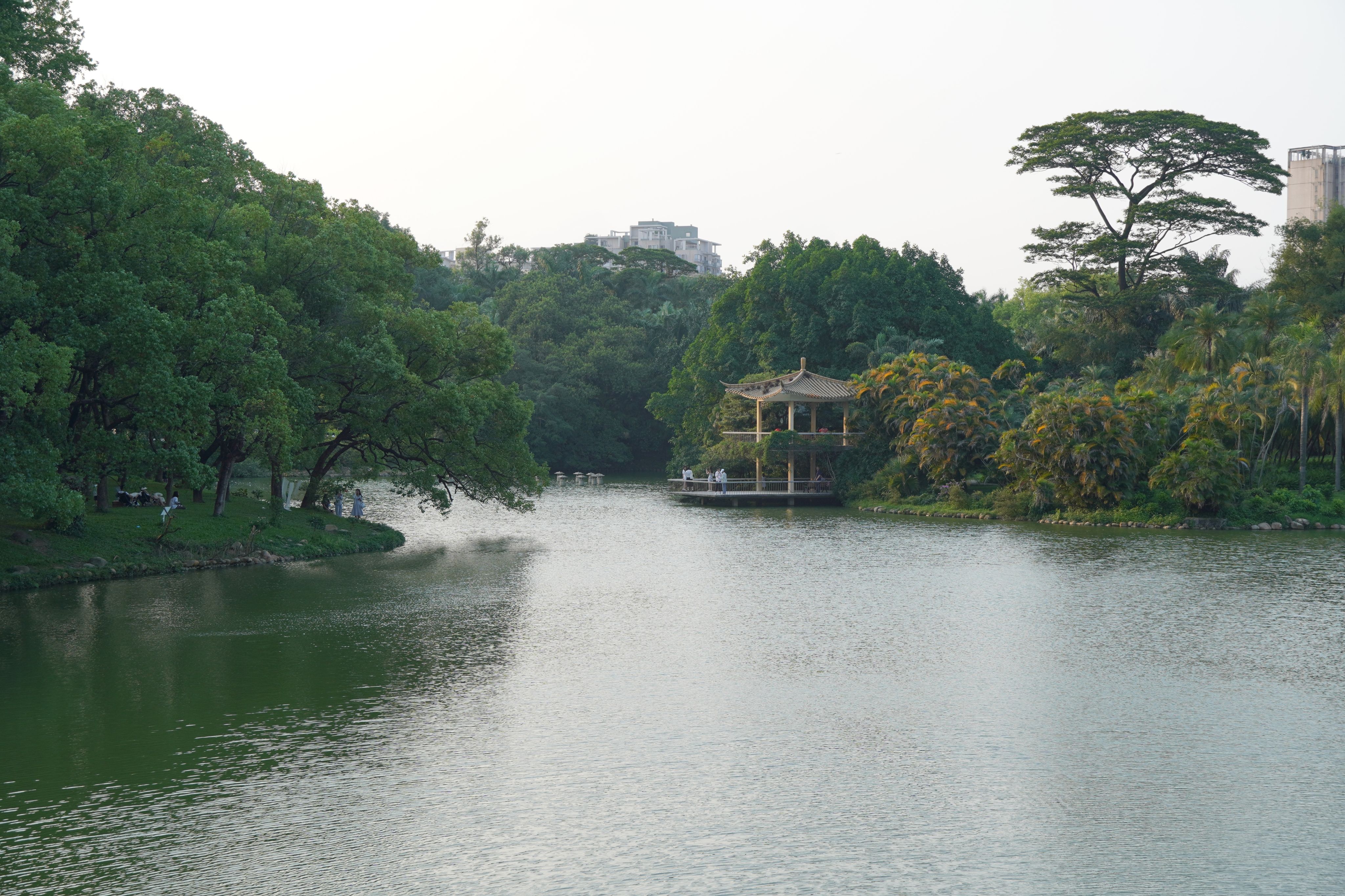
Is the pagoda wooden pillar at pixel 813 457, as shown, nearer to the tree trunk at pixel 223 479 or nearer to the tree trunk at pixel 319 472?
the tree trunk at pixel 319 472

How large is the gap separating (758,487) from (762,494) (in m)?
0.75

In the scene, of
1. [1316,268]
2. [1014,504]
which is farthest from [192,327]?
[1316,268]

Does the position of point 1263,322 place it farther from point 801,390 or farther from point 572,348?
point 572,348

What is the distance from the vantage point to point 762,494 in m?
49.6

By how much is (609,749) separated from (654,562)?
16.6 metres

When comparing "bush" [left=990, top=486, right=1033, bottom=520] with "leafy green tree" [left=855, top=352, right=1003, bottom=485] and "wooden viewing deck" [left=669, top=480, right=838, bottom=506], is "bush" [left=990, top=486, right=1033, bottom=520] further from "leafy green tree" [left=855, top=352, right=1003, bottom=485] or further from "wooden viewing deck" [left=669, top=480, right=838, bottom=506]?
"wooden viewing deck" [left=669, top=480, right=838, bottom=506]

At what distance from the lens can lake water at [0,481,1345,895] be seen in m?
10.1

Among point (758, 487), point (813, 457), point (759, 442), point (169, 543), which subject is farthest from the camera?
point (813, 457)

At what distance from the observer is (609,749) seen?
44.0ft

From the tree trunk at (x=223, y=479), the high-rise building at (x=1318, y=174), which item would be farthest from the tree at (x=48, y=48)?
the high-rise building at (x=1318, y=174)

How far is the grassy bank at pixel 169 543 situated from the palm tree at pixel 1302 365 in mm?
28958

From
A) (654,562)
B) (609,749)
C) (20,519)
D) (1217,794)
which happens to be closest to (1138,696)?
(1217,794)

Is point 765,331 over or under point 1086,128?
under

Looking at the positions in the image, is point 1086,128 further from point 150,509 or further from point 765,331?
point 150,509
